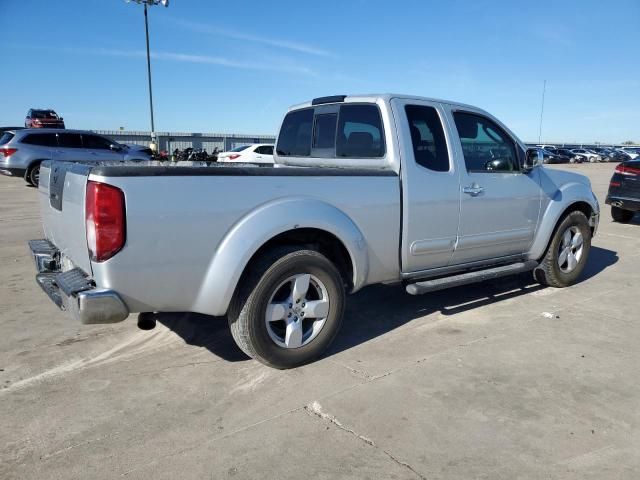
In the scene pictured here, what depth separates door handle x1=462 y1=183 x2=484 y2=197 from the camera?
14.4 ft

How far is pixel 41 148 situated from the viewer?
14.4 m

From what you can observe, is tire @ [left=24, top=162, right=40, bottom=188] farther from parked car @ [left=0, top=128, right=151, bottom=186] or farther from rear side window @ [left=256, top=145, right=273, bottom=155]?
rear side window @ [left=256, top=145, right=273, bottom=155]

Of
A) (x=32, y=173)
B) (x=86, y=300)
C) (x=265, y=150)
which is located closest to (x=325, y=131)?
(x=86, y=300)

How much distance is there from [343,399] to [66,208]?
2095mm

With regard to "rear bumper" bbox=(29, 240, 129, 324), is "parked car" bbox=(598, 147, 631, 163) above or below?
above

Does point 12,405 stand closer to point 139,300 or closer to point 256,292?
point 139,300

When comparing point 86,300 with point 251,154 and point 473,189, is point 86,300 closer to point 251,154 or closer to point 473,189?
point 473,189

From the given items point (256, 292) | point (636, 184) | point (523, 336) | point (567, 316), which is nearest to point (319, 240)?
point (256, 292)

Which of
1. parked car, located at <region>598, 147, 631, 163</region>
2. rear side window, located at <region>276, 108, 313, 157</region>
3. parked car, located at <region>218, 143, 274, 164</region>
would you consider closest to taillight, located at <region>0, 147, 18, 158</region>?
parked car, located at <region>218, 143, 274, 164</region>

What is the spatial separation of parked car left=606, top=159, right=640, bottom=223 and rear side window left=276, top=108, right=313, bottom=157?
762 centimetres

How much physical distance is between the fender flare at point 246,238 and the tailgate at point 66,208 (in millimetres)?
699

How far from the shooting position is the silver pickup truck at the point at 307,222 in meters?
2.86

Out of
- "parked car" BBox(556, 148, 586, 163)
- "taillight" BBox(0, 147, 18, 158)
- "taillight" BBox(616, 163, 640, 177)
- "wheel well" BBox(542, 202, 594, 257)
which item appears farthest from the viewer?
"parked car" BBox(556, 148, 586, 163)

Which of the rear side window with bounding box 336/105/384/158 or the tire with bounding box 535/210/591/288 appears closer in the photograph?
the rear side window with bounding box 336/105/384/158
